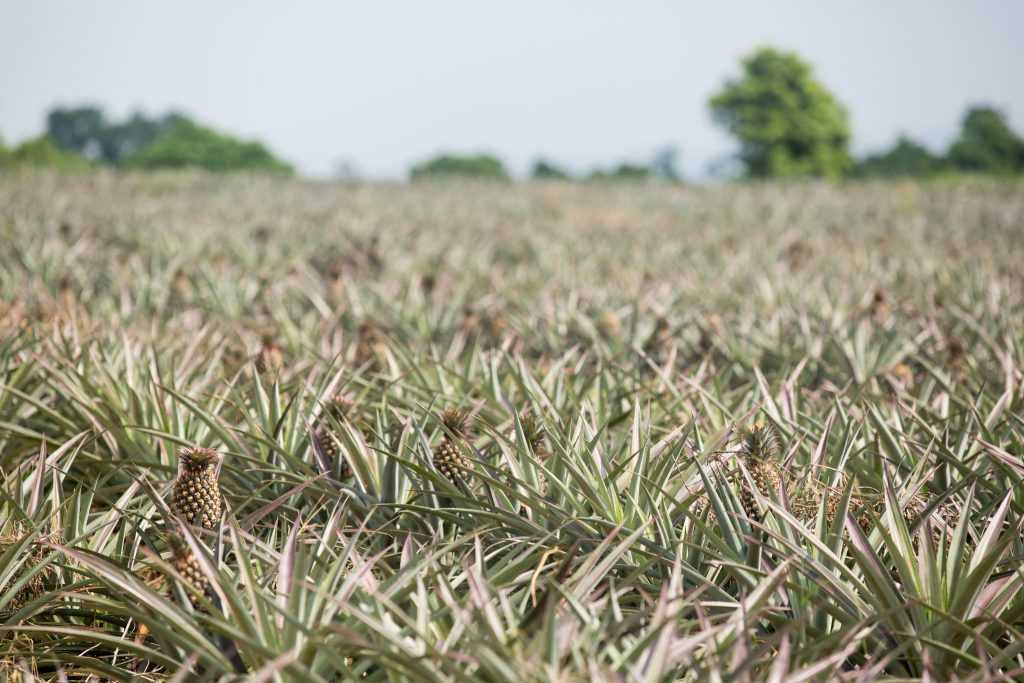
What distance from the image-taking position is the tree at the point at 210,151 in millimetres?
57781

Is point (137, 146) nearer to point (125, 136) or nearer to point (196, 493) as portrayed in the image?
point (125, 136)

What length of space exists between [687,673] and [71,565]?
1585mm

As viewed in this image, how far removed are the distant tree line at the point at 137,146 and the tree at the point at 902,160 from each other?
42.6 metres

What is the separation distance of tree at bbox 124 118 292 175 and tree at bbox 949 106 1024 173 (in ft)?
156

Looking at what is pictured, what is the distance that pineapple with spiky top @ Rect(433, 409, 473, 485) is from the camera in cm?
246

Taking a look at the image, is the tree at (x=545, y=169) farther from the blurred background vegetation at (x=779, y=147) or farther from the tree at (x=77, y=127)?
the tree at (x=77, y=127)

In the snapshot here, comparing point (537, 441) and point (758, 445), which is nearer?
point (758, 445)

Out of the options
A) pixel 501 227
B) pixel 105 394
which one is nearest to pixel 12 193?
pixel 501 227

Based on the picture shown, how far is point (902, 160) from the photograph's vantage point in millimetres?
65938

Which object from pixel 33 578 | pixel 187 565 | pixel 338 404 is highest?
pixel 338 404

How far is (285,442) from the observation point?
281 cm

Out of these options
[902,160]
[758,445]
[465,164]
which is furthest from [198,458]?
[902,160]

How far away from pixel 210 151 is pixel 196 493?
6281 cm

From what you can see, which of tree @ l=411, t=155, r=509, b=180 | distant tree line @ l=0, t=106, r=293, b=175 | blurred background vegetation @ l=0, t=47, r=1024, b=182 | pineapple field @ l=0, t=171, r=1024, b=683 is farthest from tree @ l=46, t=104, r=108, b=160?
pineapple field @ l=0, t=171, r=1024, b=683
